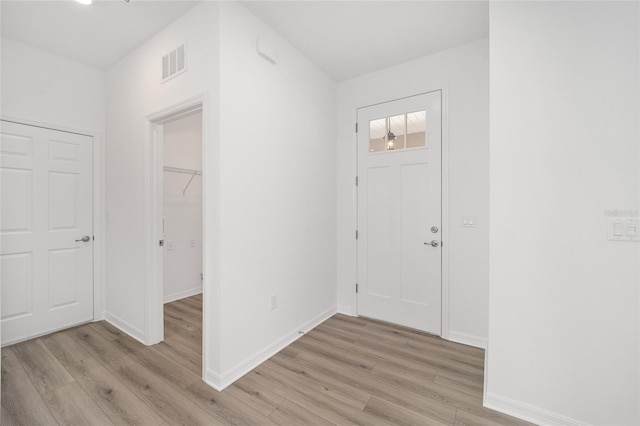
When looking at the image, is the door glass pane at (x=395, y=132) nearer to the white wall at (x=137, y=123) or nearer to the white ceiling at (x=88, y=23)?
the white wall at (x=137, y=123)

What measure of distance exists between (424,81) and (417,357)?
105 inches

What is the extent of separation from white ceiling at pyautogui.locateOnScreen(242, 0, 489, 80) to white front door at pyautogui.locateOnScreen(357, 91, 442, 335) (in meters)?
0.49

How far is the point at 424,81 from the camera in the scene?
2818mm

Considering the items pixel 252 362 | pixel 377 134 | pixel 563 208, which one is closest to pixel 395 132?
pixel 377 134

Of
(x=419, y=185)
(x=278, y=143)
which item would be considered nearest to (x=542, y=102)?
(x=419, y=185)

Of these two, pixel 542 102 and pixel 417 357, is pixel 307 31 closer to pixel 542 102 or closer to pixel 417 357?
pixel 542 102

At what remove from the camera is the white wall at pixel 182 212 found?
3.71m

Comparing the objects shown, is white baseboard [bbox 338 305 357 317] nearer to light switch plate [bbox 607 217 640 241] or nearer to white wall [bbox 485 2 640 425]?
white wall [bbox 485 2 640 425]

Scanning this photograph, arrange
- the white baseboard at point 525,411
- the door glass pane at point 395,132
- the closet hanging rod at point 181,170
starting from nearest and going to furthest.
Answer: the white baseboard at point 525,411
the door glass pane at point 395,132
the closet hanging rod at point 181,170

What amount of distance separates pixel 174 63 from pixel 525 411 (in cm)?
354

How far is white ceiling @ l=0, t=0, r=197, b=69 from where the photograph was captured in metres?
2.12

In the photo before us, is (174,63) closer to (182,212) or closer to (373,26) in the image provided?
(373,26)

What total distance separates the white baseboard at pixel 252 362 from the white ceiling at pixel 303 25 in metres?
2.79

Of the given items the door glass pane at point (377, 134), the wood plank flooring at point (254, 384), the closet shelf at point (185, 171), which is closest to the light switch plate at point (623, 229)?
the wood plank flooring at point (254, 384)
